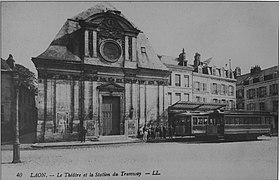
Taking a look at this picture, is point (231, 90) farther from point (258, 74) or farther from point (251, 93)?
point (258, 74)

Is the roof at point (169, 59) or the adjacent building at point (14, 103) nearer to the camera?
the adjacent building at point (14, 103)

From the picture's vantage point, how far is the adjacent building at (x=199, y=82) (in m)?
6.59

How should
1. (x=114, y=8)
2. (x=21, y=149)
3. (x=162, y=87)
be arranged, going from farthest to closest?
1. (x=162, y=87)
2. (x=114, y=8)
3. (x=21, y=149)

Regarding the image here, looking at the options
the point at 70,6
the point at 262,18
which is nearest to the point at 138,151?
the point at 70,6

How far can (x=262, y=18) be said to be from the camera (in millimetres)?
6531

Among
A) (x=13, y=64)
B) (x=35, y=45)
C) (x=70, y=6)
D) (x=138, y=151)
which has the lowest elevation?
(x=138, y=151)

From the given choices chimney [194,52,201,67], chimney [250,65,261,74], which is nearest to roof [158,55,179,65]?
chimney [194,52,201,67]

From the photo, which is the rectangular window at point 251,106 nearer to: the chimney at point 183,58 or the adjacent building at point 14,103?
the chimney at point 183,58

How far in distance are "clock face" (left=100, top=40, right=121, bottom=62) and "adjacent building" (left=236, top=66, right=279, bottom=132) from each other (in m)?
2.88

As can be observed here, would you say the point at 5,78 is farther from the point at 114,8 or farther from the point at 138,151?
the point at 138,151

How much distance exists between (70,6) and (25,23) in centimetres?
96

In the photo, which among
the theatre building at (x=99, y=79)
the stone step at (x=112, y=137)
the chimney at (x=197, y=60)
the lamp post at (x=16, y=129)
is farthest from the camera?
the chimney at (x=197, y=60)

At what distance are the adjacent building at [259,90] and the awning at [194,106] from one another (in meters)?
0.57

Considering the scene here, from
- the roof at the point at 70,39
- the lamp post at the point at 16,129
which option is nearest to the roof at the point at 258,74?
the roof at the point at 70,39
